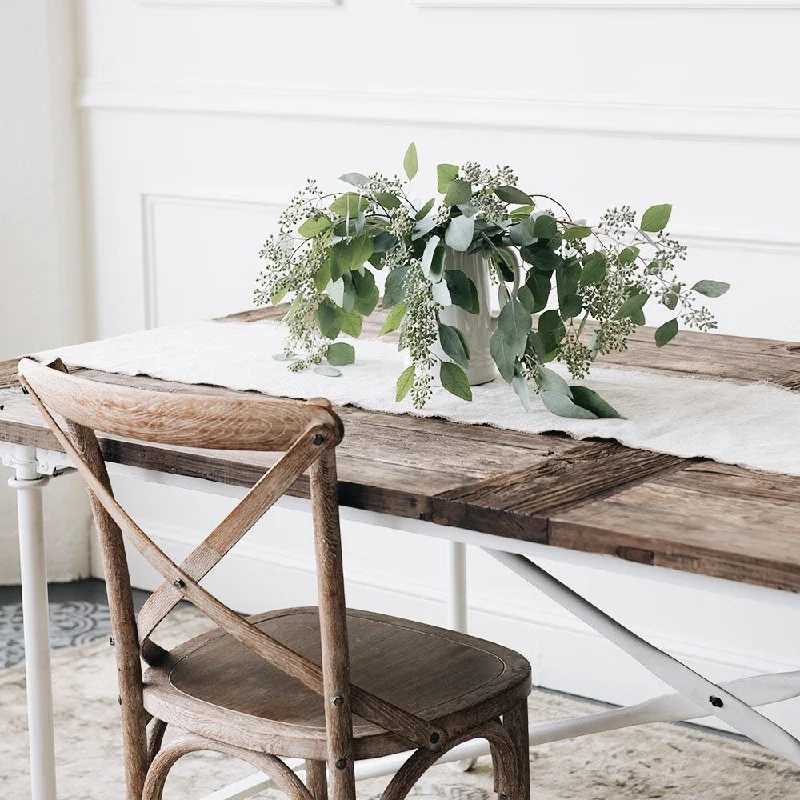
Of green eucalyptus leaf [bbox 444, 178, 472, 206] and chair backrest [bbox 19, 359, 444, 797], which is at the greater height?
green eucalyptus leaf [bbox 444, 178, 472, 206]

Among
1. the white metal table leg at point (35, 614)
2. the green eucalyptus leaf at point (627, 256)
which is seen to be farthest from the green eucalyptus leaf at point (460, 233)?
the white metal table leg at point (35, 614)

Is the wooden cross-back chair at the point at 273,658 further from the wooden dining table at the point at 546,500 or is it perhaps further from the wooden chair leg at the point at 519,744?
the wooden dining table at the point at 546,500

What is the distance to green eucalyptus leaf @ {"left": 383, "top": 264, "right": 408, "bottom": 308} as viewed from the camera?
1766 millimetres

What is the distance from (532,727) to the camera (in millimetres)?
2125

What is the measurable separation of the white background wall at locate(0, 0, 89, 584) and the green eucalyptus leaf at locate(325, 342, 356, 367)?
1.67m

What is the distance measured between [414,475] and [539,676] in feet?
5.24

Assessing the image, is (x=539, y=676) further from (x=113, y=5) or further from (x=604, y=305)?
(x=113, y=5)

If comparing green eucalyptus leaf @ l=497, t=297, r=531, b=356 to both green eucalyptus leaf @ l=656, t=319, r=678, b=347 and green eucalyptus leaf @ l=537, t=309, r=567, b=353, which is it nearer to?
green eucalyptus leaf @ l=537, t=309, r=567, b=353

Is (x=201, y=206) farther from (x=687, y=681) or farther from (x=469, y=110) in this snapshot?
(x=687, y=681)

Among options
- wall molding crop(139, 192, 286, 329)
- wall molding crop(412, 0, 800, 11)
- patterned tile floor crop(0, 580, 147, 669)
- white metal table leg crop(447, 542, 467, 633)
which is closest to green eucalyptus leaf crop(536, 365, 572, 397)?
white metal table leg crop(447, 542, 467, 633)

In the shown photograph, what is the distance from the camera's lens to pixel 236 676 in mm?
1680

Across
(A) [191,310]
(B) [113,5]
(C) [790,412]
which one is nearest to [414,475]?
(C) [790,412]

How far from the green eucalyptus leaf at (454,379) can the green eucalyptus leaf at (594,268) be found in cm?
21

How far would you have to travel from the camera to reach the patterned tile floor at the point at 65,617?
319cm
